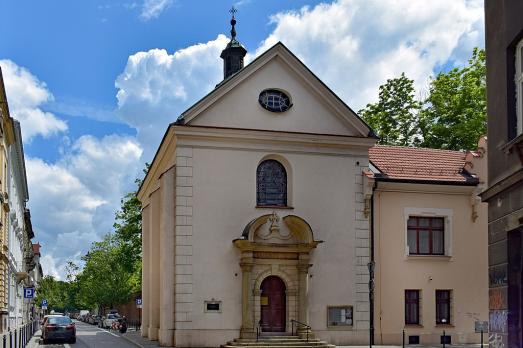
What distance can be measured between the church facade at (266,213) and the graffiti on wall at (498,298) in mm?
15527

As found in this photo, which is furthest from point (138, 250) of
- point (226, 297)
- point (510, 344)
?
point (510, 344)

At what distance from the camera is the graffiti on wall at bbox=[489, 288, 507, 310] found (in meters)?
14.8

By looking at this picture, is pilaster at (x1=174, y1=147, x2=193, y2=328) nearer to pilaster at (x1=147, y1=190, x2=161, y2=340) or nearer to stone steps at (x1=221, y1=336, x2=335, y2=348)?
stone steps at (x1=221, y1=336, x2=335, y2=348)

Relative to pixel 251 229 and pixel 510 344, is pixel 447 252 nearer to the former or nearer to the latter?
pixel 251 229

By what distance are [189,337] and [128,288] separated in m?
48.8

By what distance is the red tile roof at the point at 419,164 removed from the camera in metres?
34.2

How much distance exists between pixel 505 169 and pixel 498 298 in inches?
102

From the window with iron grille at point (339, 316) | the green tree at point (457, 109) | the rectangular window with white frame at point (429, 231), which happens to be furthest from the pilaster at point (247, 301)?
the green tree at point (457, 109)

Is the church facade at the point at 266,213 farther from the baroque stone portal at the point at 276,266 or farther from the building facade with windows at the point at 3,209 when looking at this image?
the building facade with windows at the point at 3,209

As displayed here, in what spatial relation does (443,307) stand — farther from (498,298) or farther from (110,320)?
(110,320)

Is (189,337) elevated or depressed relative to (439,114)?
depressed

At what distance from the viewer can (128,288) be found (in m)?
77.1

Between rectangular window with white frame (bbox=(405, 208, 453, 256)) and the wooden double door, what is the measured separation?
6.35 m

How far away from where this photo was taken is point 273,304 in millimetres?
31359
